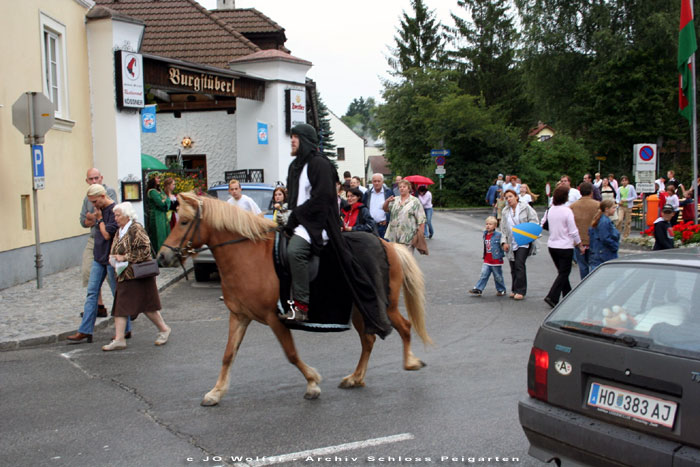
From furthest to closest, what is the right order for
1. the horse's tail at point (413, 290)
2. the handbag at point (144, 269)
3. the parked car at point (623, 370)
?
the handbag at point (144, 269) < the horse's tail at point (413, 290) < the parked car at point (623, 370)

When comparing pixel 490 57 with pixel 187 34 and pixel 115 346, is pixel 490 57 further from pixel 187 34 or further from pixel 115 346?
pixel 115 346

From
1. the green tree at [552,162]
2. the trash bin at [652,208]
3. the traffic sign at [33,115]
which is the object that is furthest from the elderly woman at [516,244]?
the green tree at [552,162]

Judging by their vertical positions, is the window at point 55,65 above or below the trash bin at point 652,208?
above

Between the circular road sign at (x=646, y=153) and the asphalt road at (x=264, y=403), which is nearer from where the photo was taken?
the asphalt road at (x=264, y=403)

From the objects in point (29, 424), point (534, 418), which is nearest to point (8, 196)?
point (29, 424)

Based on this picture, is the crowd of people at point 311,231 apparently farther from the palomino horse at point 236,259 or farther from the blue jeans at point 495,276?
the palomino horse at point 236,259

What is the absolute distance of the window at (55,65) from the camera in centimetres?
1377

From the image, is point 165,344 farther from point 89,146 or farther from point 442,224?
point 442,224

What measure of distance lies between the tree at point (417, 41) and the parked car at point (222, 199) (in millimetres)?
46437

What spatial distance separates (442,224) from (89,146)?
15.6 metres

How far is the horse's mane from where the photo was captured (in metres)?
5.67

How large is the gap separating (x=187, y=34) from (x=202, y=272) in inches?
581

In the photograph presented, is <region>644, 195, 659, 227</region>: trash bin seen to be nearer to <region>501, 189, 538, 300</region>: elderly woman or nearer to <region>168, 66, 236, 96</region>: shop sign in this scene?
<region>501, 189, 538, 300</region>: elderly woman

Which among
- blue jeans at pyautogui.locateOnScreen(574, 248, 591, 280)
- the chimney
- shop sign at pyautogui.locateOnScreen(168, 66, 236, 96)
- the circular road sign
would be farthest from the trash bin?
the chimney
